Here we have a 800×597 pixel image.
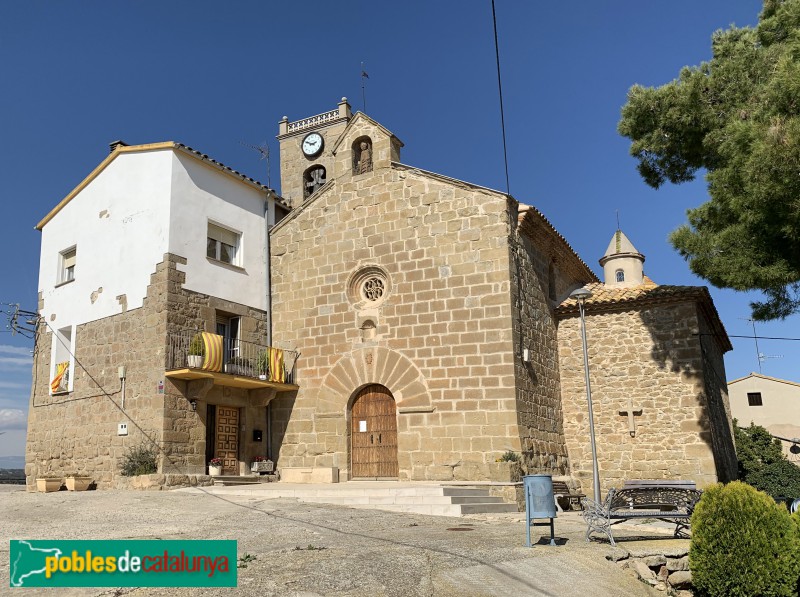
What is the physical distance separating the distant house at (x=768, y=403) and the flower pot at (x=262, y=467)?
97.9 feet

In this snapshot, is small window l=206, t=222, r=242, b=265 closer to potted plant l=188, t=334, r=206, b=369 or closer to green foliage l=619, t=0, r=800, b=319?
potted plant l=188, t=334, r=206, b=369

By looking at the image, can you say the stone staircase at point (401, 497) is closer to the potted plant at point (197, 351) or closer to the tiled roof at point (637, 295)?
the potted plant at point (197, 351)

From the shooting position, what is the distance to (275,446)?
55.8ft

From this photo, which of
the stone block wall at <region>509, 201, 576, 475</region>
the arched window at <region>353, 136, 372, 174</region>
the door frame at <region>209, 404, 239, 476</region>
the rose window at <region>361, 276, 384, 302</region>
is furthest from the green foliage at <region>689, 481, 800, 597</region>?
the arched window at <region>353, 136, 372, 174</region>

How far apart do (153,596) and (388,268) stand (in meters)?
11.6

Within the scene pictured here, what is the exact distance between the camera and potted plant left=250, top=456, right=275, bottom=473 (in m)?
16.3

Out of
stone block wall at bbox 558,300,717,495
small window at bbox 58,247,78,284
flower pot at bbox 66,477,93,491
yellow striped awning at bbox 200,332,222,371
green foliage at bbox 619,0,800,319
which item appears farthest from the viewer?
small window at bbox 58,247,78,284

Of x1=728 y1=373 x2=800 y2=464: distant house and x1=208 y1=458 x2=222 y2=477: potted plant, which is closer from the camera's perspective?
x1=208 y1=458 x2=222 y2=477: potted plant

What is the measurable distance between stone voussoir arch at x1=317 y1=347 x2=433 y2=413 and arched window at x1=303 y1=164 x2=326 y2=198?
47.0 ft

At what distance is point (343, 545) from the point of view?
24.8ft

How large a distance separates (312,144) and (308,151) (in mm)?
388

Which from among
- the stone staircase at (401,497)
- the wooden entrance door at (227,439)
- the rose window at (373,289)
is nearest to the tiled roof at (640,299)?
the rose window at (373,289)

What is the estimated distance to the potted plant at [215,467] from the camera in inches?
591

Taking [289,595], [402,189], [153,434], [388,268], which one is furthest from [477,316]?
[289,595]
